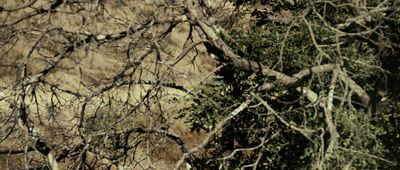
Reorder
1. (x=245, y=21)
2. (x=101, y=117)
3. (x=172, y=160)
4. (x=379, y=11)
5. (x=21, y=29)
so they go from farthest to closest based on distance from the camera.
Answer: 1. (x=172, y=160)
2. (x=245, y=21)
3. (x=101, y=117)
4. (x=379, y=11)
5. (x=21, y=29)

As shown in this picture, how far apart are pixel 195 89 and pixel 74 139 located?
1.43 meters

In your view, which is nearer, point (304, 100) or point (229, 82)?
point (304, 100)

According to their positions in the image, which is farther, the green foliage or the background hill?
the green foliage

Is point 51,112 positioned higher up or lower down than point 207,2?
lower down

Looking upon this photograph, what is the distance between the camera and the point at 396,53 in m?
7.42

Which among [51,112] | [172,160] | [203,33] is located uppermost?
[203,33]

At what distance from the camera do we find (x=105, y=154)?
7137 mm

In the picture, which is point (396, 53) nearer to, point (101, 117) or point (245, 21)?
point (245, 21)

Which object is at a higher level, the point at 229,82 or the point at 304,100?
the point at 229,82

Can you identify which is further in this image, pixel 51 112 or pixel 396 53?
pixel 396 53

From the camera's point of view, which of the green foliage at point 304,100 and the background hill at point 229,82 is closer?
the background hill at point 229,82

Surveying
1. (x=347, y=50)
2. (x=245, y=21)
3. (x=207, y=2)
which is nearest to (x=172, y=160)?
(x=245, y=21)

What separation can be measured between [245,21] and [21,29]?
347 centimetres

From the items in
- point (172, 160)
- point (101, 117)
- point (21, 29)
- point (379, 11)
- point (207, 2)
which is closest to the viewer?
point (21, 29)
